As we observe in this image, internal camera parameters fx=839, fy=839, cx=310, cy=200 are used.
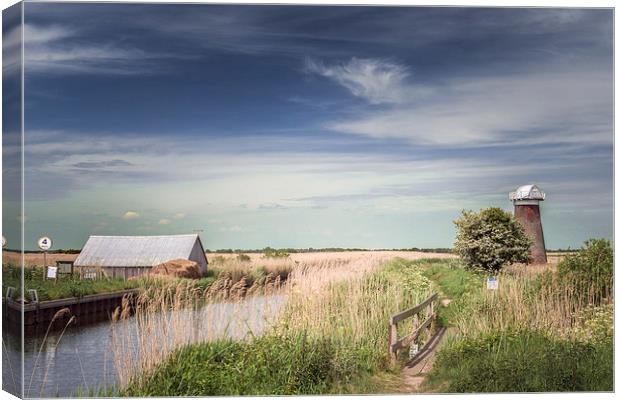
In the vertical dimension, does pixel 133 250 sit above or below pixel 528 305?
above

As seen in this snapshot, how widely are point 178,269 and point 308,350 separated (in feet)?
7.04

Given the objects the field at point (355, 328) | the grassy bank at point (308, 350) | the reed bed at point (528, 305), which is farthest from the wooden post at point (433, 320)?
the grassy bank at point (308, 350)

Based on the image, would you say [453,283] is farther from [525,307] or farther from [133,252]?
[133,252]

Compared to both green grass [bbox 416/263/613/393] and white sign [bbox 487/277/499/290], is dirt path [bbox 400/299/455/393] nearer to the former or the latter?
green grass [bbox 416/263/613/393]

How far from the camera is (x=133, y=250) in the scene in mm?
11555

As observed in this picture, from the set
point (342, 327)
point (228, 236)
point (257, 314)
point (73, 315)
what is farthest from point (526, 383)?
point (73, 315)

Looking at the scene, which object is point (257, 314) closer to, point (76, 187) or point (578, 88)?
point (76, 187)

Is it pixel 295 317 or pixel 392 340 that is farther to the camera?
pixel 295 317

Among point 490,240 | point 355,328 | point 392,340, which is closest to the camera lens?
point 392,340

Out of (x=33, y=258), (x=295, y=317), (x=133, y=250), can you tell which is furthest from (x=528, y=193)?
(x=33, y=258)

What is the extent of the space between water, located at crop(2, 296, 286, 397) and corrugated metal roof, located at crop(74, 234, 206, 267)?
794 mm

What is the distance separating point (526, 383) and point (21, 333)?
22.7ft

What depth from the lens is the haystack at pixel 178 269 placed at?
11750 mm

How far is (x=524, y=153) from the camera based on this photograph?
1211 centimetres
